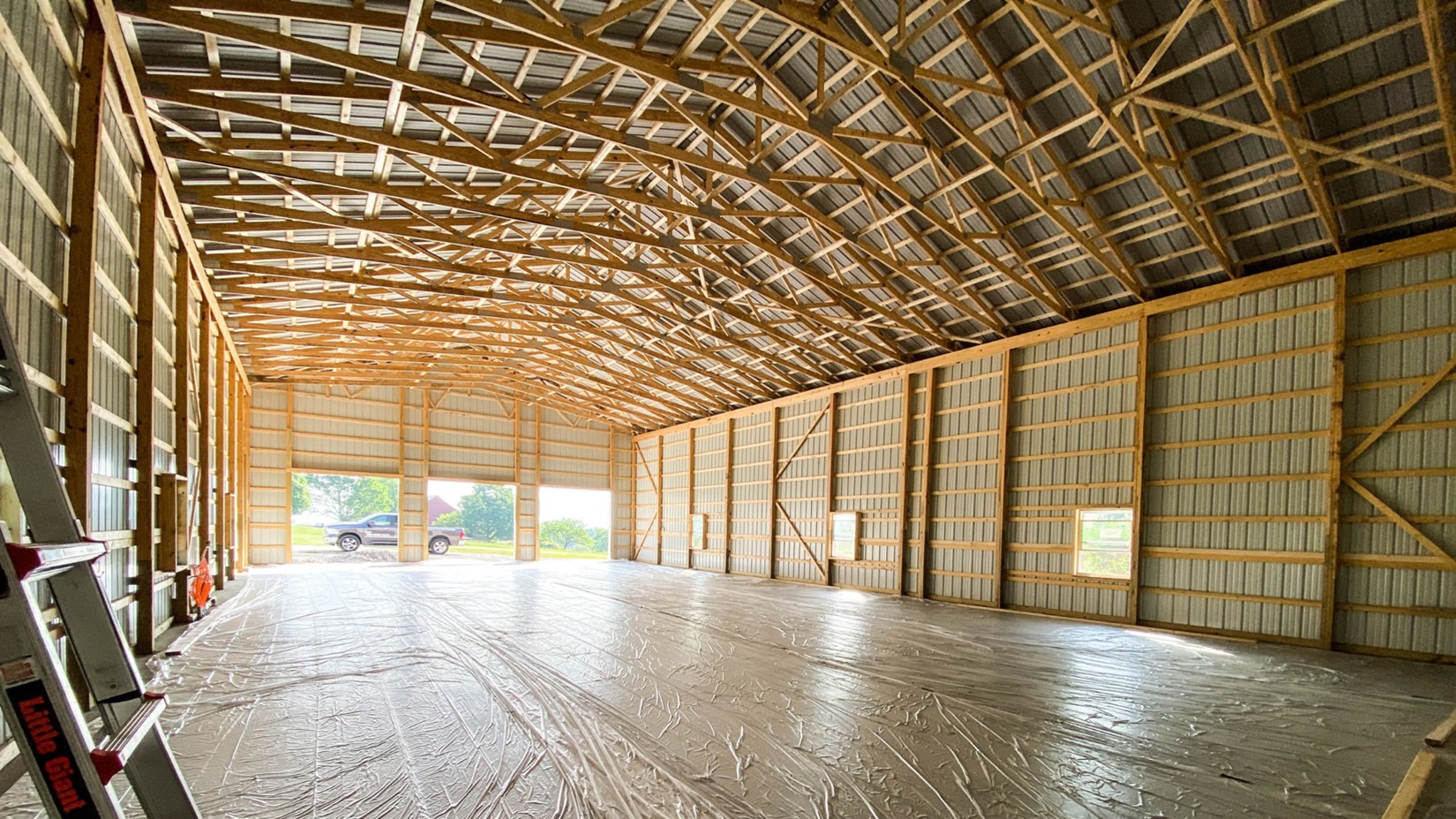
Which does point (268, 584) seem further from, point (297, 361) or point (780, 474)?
point (780, 474)

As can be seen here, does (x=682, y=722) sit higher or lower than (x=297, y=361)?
lower

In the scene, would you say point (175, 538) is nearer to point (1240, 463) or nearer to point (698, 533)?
point (1240, 463)

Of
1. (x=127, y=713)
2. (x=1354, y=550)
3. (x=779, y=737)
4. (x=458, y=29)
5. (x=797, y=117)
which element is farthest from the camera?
(x=1354, y=550)

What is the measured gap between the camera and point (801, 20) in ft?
24.3

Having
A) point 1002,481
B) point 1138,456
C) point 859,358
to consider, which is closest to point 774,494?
point 859,358

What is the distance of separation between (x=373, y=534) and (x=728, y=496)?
15.5 meters

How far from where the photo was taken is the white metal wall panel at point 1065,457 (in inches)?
489

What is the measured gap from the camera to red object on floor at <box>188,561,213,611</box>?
10.2 metres

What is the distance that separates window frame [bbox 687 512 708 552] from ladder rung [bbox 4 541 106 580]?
72.1 feet

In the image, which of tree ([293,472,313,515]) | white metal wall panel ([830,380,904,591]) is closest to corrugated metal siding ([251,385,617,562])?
white metal wall panel ([830,380,904,591])

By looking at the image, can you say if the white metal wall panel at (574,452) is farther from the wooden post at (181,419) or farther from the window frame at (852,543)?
the wooden post at (181,419)

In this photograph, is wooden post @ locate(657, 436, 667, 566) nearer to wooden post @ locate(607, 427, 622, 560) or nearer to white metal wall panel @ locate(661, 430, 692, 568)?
white metal wall panel @ locate(661, 430, 692, 568)

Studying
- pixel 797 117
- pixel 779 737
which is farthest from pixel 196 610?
pixel 797 117

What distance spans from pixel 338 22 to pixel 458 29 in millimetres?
1143
